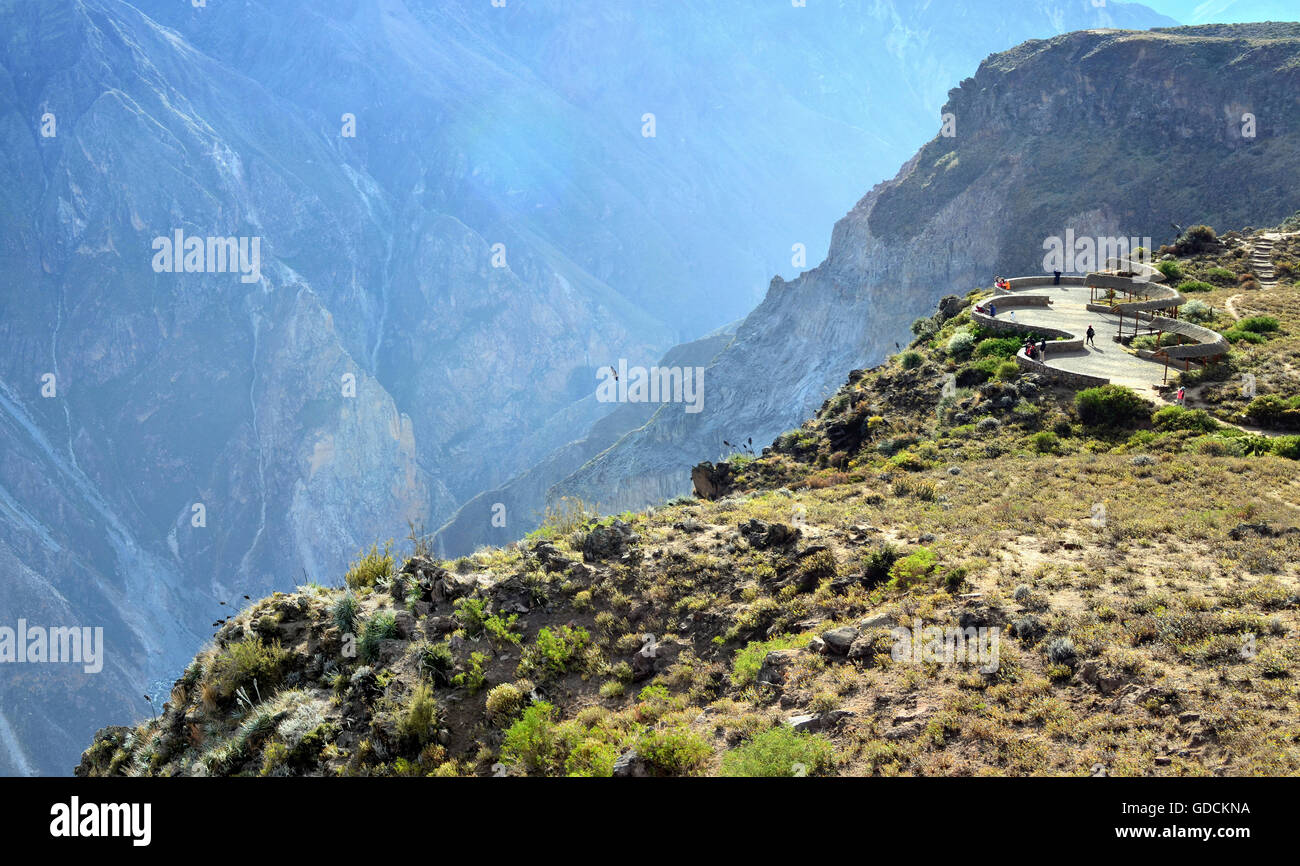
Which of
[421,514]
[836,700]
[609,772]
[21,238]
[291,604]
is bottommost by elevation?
[609,772]

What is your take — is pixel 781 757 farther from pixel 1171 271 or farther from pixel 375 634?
pixel 1171 271

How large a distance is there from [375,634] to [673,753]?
22.0 ft

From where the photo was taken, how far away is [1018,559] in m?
13.3

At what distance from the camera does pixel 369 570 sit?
16141mm

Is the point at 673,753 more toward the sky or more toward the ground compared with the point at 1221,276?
more toward the ground

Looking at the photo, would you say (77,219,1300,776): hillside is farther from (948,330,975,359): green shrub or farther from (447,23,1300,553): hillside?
(447,23,1300,553): hillside

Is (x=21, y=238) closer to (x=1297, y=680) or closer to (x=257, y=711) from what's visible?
(x=257, y=711)

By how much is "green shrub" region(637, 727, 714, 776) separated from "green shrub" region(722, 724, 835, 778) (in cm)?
34

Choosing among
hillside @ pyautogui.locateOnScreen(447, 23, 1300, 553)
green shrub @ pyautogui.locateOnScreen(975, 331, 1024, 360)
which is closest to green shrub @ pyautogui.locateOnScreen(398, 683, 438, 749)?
green shrub @ pyautogui.locateOnScreen(975, 331, 1024, 360)

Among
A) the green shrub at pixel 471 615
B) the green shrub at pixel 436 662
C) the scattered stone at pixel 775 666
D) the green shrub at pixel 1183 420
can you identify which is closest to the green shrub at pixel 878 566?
the scattered stone at pixel 775 666

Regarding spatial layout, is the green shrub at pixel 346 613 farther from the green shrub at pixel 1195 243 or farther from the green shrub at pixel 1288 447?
the green shrub at pixel 1195 243

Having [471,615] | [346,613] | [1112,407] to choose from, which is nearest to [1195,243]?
[1112,407]

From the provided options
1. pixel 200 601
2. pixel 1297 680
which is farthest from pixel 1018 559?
pixel 200 601
